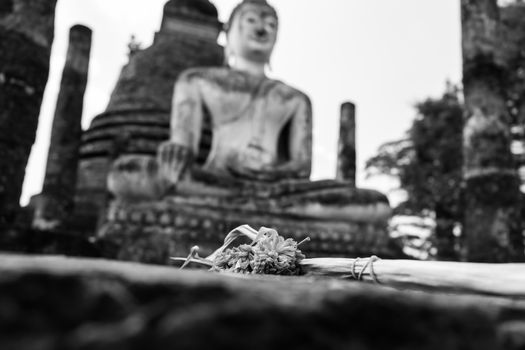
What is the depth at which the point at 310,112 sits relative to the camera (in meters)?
5.86

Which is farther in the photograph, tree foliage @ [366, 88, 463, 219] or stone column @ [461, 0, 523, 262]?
tree foliage @ [366, 88, 463, 219]

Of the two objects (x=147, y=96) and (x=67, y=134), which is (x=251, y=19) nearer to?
(x=147, y=96)

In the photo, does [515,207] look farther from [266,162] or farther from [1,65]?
[1,65]

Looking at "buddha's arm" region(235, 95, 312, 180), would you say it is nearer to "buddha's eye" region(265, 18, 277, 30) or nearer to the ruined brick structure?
"buddha's eye" region(265, 18, 277, 30)

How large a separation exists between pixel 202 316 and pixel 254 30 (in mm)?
5673

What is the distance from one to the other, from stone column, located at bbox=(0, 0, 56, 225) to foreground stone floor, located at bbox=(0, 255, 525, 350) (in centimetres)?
352

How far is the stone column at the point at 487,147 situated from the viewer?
462 cm

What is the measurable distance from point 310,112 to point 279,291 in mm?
5552

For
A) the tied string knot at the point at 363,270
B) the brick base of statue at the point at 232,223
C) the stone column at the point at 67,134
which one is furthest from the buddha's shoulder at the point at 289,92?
the tied string knot at the point at 363,270

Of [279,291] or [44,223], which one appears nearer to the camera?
[279,291]

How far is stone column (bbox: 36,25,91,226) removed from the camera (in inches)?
252

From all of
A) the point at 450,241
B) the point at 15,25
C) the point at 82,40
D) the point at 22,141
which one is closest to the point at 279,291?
the point at 22,141

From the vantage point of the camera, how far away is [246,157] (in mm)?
5422

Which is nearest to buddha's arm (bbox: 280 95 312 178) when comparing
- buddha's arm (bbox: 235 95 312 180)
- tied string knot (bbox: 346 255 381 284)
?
buddha's arm (bbox: 235 95 312 180)
